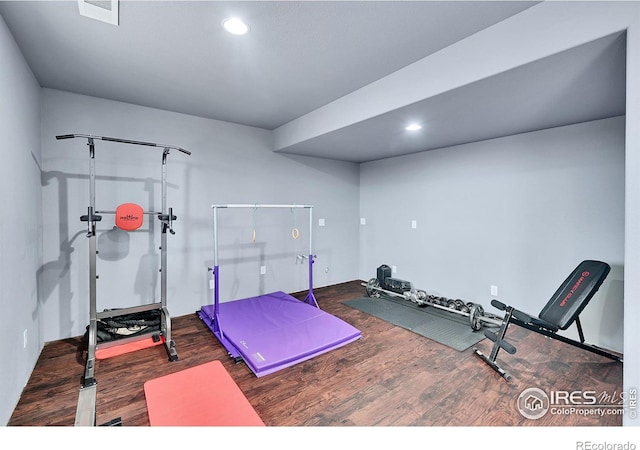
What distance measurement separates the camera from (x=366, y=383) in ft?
7.34

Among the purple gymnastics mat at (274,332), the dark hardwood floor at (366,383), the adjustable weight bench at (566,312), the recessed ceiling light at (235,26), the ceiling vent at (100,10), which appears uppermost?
the recessed ceiling light at (235,26)

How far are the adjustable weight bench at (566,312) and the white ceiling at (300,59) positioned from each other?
1.46 metres

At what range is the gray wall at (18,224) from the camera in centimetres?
176

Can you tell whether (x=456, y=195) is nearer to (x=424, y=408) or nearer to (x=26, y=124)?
(x=424, y=408)

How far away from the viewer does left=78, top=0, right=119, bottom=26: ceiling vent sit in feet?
5.36

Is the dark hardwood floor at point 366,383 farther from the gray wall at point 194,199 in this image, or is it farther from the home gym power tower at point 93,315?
the gray wall at point 194,199

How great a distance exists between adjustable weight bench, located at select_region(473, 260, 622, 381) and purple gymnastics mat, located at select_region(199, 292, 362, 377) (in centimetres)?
131

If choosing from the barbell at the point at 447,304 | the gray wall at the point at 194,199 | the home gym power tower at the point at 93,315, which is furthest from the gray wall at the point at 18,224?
the barbell at the point at 447,304

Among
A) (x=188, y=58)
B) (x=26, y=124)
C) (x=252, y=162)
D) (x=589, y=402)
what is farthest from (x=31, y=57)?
(x=589, y=402)

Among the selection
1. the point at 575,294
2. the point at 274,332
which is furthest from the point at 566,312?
the point at 274,332

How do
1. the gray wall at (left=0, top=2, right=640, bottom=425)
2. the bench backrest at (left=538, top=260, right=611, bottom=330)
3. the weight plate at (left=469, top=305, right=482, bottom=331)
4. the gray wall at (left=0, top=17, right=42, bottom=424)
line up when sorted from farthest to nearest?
1. the weight plate at (left=469, top=305, right=482, bottom=331)
2. the bench backrest at (left=538, top=260, right=611, bottom=330)
3. the gray wall at (left=0, top=17, right=42, bottom=424)
4. the gray wall at (left=0, top=2, right=640, bottom=425)

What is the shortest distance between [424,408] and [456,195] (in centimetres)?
292

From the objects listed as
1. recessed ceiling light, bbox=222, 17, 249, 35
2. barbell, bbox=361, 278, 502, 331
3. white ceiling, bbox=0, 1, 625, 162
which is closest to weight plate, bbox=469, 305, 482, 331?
barbell, bbox=361, 278, 502, 331

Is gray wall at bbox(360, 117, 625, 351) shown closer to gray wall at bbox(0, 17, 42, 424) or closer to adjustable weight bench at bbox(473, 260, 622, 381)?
adjustable weight bench at bbox(473, 260, 622, 381)
